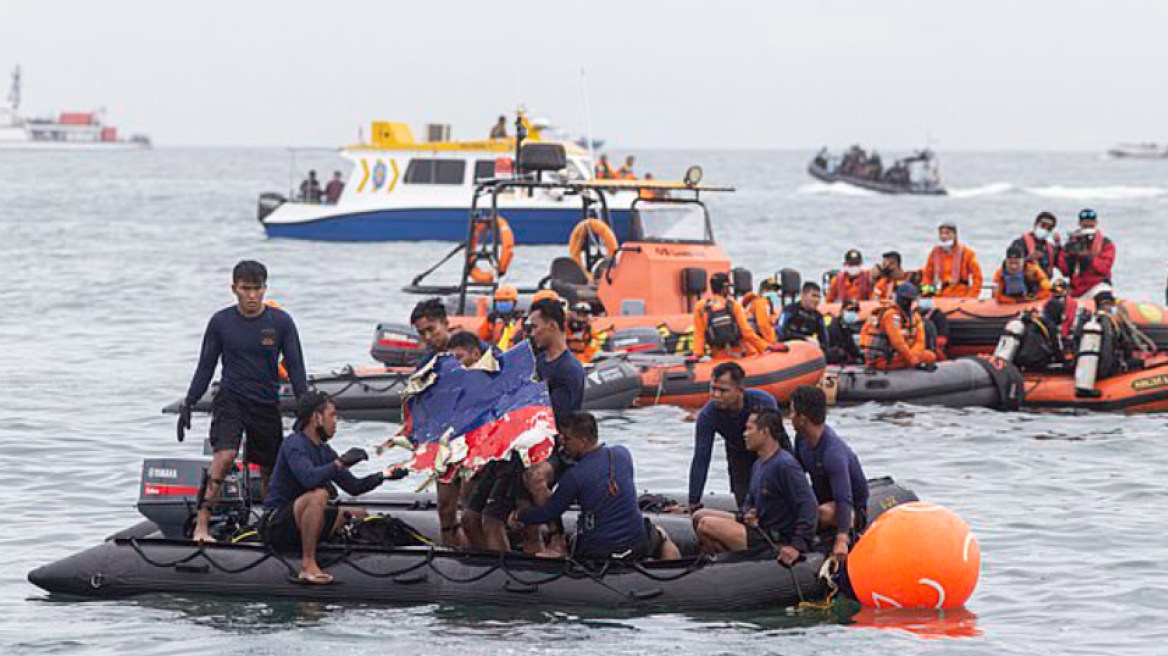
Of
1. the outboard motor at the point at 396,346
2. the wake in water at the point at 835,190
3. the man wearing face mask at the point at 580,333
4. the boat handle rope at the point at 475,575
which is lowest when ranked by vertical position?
the boat handle rope at the point at 475,575

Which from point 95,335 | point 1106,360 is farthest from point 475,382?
point 95,335

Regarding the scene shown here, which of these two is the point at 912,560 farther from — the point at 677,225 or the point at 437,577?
the point at 677,225

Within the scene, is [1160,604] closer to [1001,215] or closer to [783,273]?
[783,273]

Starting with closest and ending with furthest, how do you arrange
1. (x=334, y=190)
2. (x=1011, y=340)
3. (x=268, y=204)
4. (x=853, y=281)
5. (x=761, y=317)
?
1. (x=761, y=317)
2. (x=1011, y=340)
3. (x=853, y=281)
4. (x=334, y=190)
5. (x=268, y=204)

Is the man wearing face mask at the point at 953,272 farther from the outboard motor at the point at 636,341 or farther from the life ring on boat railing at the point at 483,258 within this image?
the life ring on boat railing at the point at 483,258

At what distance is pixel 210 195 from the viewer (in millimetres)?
81375

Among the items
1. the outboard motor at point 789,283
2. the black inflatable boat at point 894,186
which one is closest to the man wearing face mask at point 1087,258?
the outboard motor at point 789,283

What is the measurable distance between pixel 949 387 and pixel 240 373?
8.92 metres

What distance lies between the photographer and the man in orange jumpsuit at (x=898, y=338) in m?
17.0

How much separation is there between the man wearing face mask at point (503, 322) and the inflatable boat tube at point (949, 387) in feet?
10.3

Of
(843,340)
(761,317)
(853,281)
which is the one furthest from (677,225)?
(761,317)

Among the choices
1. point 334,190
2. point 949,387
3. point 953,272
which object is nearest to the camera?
point 949,387

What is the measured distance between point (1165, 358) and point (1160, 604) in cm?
733

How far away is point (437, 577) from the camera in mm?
9742
